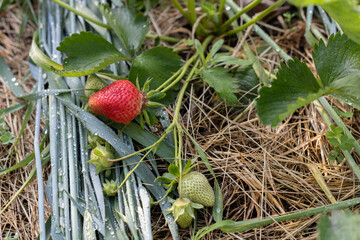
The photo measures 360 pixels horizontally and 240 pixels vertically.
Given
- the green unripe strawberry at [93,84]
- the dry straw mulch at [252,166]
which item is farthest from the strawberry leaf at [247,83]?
the green unripe strawberry at [93,84]

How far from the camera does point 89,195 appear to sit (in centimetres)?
104

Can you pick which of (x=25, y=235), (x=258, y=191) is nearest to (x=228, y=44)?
(x=258, y=191)

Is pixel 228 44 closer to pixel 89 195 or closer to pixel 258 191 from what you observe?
pixel 258 191

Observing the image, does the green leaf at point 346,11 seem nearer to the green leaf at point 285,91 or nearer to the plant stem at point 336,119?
the green leaf at point 285,91

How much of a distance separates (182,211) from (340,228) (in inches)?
16.1

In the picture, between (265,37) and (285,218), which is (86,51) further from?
(285,218)

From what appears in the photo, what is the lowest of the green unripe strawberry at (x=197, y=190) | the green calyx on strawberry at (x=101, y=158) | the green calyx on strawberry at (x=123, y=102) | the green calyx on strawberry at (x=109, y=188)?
the green unripe strawberry at (x=197, y=190)

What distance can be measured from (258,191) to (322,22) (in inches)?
32.6

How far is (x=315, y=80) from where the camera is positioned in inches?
37.4

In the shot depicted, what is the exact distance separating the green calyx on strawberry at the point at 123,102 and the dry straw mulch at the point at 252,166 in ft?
0.61

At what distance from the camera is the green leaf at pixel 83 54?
113cm

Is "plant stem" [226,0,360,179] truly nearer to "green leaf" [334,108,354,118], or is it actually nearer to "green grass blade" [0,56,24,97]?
"green leaf" [334,108,354,118]

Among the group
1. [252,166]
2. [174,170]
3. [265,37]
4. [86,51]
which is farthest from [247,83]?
[86,51]

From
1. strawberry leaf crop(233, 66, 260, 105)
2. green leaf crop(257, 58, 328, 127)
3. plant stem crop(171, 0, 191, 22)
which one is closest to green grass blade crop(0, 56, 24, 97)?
plant stem crop(171, 0, 191, 22)
